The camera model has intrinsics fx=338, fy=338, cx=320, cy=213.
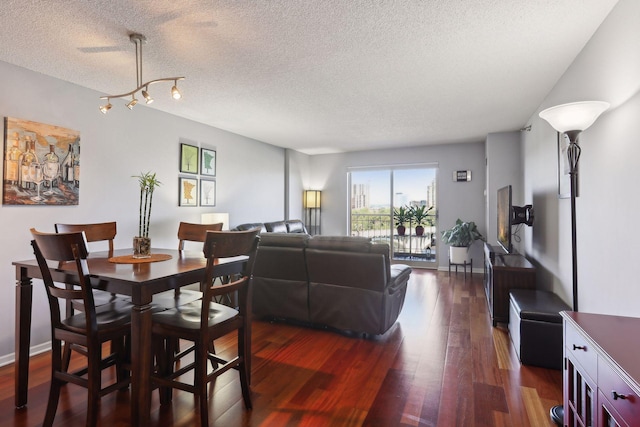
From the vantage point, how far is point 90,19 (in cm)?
209

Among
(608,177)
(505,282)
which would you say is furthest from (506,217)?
(608,177)

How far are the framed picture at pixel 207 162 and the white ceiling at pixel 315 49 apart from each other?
0.73 meters

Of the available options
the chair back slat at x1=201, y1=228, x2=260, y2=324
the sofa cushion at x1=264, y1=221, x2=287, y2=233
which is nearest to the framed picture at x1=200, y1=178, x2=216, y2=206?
the sofa cushion at x1=264, y1=221, x2=287, y2=233

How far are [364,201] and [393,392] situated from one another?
5.38 metres

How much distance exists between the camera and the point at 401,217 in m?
6.97

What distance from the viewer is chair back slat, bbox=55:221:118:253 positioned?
8.18 feet

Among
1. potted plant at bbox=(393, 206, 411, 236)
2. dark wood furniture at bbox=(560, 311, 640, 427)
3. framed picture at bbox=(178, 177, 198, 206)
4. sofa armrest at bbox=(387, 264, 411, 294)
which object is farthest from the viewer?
potted plant at bbox=(393, 206, 411, 236)

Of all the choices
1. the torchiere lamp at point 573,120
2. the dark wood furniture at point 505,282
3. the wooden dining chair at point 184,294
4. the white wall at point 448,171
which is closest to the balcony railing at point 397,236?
the white wall at point 448,171

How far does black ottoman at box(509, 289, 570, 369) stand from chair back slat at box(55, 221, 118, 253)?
10.3ft

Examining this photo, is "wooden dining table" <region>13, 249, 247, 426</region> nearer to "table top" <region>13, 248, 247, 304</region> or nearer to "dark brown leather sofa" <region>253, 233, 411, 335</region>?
"table top" <region>13, 248, 247, 304</region>

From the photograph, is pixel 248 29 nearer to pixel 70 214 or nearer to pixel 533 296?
pixel 70 214

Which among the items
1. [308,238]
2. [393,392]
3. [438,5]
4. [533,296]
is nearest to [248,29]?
[438,5]

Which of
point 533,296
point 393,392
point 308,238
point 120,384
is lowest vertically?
point 393,392

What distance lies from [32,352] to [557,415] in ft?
12.6
